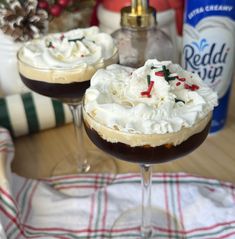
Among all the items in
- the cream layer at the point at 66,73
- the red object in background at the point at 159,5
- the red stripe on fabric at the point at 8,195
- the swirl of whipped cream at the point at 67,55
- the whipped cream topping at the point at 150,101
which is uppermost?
the whipped cream topping at the point at 150,101

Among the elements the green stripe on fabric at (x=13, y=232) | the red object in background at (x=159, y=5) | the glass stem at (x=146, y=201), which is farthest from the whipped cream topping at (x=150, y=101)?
the red object in background at (x=159, y=5)

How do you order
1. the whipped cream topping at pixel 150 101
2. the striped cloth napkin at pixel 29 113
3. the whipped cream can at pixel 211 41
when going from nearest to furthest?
1. the whipped cream topping at pixel 150 101
2. the whipped cream can at pixel 211 41
3. the striped cloth napkin at pixel 29 113

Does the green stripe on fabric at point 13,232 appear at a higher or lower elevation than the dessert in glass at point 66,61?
lower

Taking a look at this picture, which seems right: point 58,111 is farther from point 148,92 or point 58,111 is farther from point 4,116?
point 148,92

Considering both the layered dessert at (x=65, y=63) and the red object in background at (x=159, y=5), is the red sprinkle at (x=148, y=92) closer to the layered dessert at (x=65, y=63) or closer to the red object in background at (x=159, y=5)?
the layered dessert at (x=65, y=63)

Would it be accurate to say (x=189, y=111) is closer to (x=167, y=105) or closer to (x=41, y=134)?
(x=167, y=105)

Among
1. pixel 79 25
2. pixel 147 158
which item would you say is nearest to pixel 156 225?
pixel 147 158

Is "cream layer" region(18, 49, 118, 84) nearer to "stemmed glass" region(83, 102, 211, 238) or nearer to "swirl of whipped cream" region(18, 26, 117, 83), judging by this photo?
"swirl of whipped cream" region(18, 26, 117, 83)
